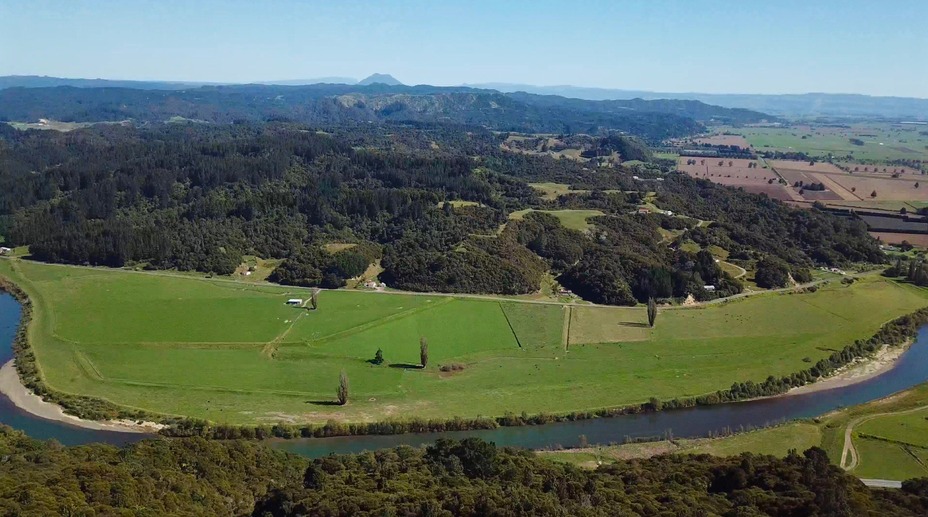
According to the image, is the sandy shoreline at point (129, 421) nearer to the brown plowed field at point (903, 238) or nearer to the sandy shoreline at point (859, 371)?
the sandy shoreline at point (859, 371)

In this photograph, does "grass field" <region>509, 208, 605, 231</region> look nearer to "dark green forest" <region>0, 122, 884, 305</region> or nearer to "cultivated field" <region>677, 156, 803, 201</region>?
"dark green forest" <region>0, 122, 884, 305</region>

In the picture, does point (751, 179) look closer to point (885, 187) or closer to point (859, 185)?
point (859, 185)

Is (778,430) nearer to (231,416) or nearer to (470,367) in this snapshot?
(470,367)

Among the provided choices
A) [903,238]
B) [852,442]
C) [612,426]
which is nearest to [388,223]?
[612,426]

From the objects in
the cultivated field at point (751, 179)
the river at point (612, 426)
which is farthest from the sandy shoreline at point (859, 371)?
the cultivated field at point (751, 179)

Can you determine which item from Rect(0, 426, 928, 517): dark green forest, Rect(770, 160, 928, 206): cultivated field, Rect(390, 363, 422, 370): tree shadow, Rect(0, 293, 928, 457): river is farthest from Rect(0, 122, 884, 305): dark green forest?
Rect(0, 426, 928, 517): dark green forest

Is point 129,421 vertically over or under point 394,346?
under
